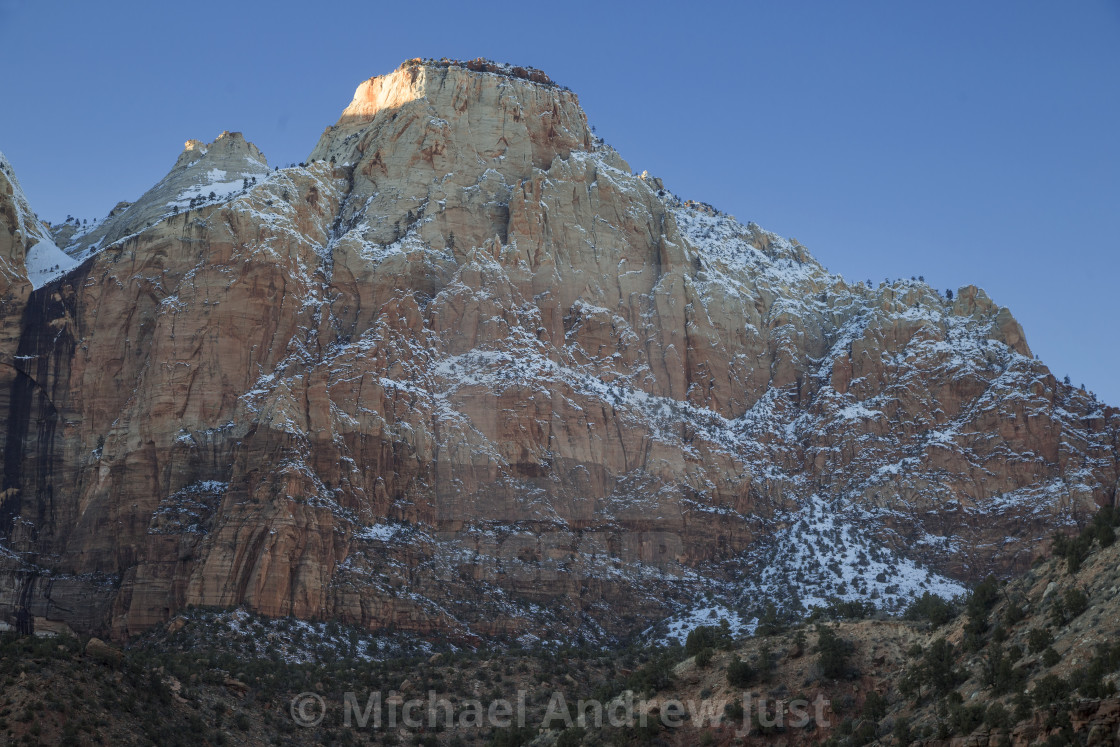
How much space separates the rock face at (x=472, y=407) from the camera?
11875 cm

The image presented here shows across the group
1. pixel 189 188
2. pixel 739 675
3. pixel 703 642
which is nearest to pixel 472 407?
pixel 189 188

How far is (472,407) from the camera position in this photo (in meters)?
130

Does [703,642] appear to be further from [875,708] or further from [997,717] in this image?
[997,717]

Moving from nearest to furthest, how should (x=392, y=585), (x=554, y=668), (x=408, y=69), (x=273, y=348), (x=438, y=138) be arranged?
(x=554, y=668)
(x=392, y=585)
(x=273, y=348)
(x=438, y=138)
(x=408, y=69)

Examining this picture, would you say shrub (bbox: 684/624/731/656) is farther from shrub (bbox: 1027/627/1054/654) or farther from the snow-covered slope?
the snow-covered slope

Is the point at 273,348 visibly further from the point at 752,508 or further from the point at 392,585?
the point at 752,508

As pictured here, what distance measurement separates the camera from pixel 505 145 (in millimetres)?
158625

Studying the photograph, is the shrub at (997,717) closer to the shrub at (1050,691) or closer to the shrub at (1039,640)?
the shrub at (1050,691)

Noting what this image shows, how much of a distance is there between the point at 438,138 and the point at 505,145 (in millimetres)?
8604

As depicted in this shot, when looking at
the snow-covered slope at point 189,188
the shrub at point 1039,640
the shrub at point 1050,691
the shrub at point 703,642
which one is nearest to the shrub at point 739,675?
the shrub at point 703,642

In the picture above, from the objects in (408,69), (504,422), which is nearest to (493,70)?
(408,69)

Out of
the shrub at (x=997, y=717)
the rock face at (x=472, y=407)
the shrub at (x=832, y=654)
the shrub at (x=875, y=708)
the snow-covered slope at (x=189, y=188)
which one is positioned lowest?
the shrub at (x=997, y=717)

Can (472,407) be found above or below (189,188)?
below

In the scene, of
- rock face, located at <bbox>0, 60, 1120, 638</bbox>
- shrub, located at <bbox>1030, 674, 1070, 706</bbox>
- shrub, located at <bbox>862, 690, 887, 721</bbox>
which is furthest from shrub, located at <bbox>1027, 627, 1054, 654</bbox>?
rock face, located at <bbox>0, 60, 1120, 638</bbox>
